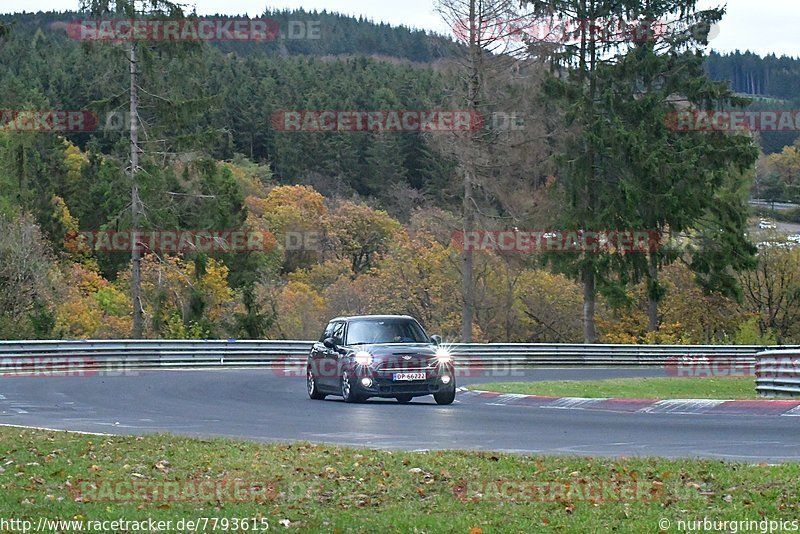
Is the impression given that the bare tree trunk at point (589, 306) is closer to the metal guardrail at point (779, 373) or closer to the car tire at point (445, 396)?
the metal guardrail at point (779, 373)

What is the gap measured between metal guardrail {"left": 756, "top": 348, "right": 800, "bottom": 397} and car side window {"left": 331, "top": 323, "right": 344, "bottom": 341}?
8.58 m

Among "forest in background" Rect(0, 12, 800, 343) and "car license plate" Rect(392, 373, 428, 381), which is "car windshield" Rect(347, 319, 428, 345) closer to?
"car license plate" Rect(392, 373, 428, 381)

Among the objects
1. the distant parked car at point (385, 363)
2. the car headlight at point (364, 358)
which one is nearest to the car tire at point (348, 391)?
the distant parked car at point (385, 363)

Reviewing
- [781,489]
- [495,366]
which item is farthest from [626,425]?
[495,366]

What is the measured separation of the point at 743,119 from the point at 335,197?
222 feet

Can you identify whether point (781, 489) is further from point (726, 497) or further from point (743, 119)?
point (743, 119)

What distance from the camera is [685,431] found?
17.2 meters

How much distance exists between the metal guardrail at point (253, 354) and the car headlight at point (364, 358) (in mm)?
13153

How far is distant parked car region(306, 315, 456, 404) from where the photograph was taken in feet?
77.7

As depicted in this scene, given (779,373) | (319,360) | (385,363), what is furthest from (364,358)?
(779,373)

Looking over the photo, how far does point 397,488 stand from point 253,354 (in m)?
31.6

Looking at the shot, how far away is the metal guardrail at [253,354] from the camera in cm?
3775
